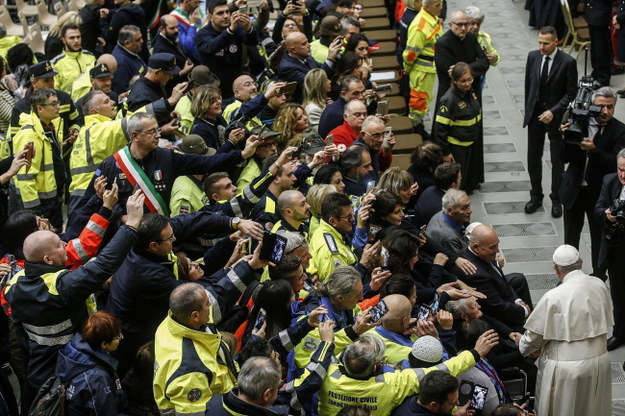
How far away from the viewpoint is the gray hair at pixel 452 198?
733 cm

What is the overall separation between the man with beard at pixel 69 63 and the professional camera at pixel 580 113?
4940mm

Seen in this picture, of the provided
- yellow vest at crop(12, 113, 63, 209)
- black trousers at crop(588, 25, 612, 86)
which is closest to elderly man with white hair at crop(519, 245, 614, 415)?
yellow vest at crop(12, 113, 63, 209)

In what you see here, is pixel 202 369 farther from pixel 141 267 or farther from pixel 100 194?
pixel 100 194

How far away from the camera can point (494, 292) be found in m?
6.81

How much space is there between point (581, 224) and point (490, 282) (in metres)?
2.25

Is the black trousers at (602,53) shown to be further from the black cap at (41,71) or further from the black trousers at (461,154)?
the black cap at (41,71)

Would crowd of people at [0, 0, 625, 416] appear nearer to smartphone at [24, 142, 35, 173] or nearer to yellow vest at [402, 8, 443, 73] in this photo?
smartphone at [24, 142, 35, 173]

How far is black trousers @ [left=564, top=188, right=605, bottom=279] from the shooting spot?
27.4ft

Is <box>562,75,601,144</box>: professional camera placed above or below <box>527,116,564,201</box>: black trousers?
above

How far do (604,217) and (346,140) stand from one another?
7.55ft

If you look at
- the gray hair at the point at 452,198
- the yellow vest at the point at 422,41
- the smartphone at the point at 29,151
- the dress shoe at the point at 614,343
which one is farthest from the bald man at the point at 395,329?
the yellow vest at the point at 422,41

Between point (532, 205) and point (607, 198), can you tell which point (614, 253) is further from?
point (532, 205)

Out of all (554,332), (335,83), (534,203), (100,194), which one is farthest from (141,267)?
(534,203)

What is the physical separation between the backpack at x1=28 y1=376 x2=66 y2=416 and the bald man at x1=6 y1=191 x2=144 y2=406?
43cm
